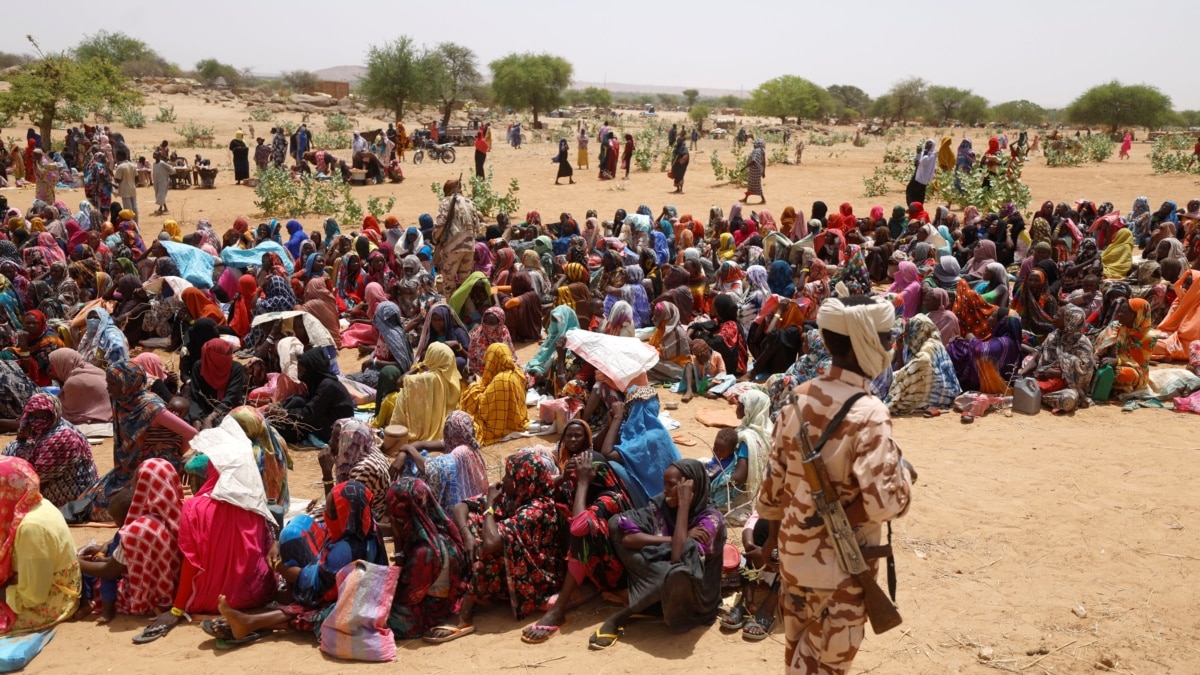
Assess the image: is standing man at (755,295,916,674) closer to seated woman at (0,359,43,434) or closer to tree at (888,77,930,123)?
seated woman at (0,359,43,434)

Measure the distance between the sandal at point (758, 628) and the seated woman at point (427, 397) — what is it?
9.31 feet

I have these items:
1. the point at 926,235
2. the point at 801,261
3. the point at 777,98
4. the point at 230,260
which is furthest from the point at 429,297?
the point at 777,98

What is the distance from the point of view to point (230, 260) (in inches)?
421

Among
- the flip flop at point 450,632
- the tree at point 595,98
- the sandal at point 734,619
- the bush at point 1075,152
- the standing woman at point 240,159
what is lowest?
the flip flop at point 450,632

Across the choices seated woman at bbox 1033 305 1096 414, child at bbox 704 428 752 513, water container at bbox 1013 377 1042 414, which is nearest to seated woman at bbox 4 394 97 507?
child at bbox 704 428 752 513

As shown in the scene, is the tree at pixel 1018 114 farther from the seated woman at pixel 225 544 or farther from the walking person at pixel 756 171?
the seated woman at pixel 225 544

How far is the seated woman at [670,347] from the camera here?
820 centimetres

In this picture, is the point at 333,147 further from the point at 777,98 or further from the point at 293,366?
the point at 777,98

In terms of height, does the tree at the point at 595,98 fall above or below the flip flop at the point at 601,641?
above

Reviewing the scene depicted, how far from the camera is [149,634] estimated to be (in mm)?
4465

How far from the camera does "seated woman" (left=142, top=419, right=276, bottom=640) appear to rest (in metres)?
4.58

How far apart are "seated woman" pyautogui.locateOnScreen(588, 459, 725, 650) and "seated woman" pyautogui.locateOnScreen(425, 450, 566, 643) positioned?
388 mm

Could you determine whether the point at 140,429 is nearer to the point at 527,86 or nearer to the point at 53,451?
the point at 53,451

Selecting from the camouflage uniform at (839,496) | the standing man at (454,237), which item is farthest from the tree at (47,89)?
the camouflage uniform at (839,496)
